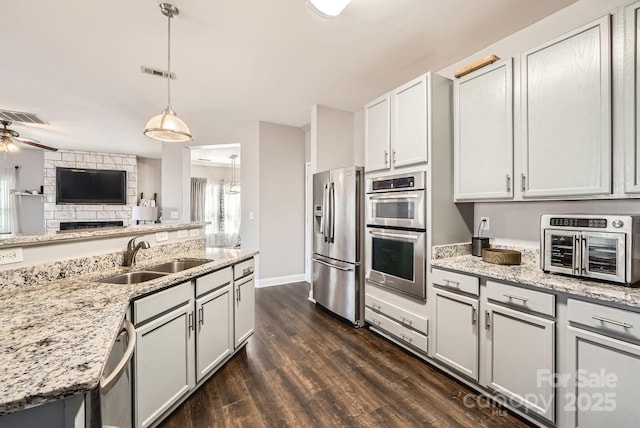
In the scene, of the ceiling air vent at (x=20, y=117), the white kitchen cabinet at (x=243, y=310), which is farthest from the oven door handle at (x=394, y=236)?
the ceiling air vent at (x=20, y=117)

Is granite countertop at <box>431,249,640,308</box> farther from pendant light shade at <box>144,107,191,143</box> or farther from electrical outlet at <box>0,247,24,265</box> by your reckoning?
electrical outlet at <box>0,247,24,265</box>

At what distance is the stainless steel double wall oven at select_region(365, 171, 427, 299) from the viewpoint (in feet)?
7.75

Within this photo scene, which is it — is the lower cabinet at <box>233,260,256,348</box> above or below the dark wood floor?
above

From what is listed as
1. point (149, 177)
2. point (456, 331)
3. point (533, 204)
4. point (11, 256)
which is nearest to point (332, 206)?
point (456, 331)

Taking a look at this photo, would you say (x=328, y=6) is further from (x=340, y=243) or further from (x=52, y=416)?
(x=52, y=416)

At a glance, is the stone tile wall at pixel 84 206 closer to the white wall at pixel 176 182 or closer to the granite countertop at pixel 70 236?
the white wall at pixel 176 182

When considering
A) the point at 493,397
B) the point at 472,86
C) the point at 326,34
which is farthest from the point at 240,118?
the point at 493,397

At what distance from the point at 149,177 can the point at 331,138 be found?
6.49 metres

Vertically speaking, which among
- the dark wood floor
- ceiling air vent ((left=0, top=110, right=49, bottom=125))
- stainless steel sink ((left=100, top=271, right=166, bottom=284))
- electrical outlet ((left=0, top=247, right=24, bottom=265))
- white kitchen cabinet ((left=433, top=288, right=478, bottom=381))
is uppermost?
ceiling air vent ((left=0, top=110, right=49, bottom=125))

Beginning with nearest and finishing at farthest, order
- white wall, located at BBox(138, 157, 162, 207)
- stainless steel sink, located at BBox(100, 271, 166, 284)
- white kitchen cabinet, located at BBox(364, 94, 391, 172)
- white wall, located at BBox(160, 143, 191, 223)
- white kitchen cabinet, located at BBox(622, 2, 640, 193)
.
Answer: white kitchen cabinet, located at BBox(622, 2, 640, 193)
stainless steel sink, located at BBox(100, 271, 166, 284)
white kitchen cabinet, located at BBox(364, 94, 391, 172)
white wall, located at BBox(160, 143, 191, 223)
white wall, located at BBox(138, 157, 162, 207)

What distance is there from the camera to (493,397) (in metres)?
1.86

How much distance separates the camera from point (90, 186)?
7.06 metres

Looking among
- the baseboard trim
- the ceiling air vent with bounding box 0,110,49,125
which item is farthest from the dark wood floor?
the ceiling air vent with bounding box 0,110,49,125

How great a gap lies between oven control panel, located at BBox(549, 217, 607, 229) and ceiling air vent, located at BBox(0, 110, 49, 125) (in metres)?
6.82
